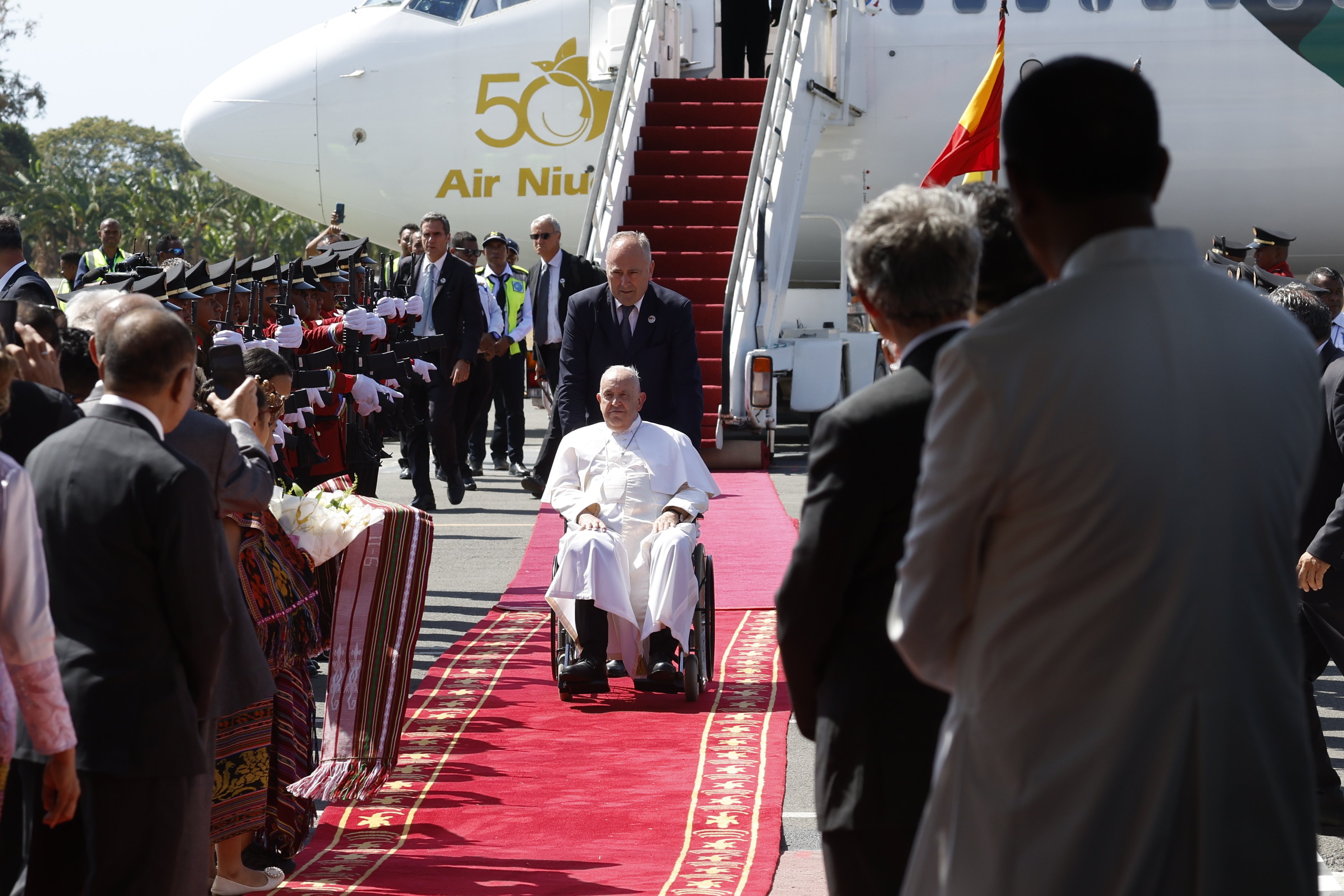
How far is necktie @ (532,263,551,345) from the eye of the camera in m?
10.3

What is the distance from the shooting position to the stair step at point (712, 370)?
40.1 feet

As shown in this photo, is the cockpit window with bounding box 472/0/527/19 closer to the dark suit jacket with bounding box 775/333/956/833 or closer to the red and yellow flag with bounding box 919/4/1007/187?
the red and yellow flag with bounding box 919/4/1007/187

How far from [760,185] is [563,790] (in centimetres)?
851

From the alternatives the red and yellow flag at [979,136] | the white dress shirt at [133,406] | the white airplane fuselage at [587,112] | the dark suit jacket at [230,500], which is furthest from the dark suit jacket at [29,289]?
A: the white airplane fuselage at [587,112]

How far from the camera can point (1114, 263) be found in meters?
1.73

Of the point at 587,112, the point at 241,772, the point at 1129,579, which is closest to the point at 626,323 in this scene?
the point at 241,772

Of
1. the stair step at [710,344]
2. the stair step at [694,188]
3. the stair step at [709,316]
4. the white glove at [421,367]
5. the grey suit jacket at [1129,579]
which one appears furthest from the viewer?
the stair step at [694,188]

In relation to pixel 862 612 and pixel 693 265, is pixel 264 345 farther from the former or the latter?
pixel 693 265

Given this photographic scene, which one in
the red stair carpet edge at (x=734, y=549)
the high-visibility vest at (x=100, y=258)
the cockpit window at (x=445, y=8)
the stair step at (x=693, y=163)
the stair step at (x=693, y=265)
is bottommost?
the red stair carpet edge at (x=734, y=549)

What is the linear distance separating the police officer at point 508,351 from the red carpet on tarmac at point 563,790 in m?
4.82

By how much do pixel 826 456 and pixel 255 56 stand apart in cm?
1373

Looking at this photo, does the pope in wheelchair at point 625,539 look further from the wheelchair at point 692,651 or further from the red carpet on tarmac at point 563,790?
the red carpet on tarmac at point 563,790

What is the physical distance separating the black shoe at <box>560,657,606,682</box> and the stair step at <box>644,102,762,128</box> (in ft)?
29.3

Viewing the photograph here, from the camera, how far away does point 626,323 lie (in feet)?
22.2
